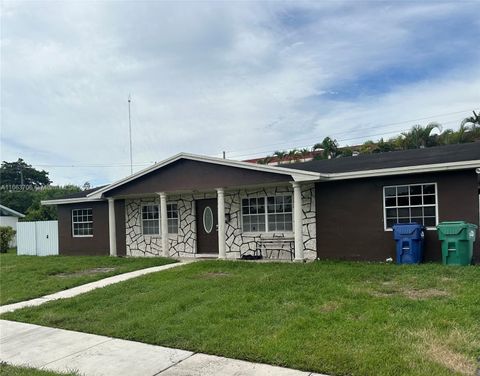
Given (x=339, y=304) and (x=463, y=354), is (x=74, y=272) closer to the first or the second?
(x=339, y=304)

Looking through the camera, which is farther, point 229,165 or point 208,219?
point 208,219

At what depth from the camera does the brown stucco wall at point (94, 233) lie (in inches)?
707

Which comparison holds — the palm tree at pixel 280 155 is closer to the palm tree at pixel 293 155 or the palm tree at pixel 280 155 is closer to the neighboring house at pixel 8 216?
the palm tree at pixel 293 155

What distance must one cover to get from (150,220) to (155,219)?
25 centimetres

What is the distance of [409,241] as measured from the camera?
1098 centimetres

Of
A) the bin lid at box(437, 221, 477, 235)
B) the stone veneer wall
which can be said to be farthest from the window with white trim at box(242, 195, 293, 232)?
the bin lid at box(437, 221, 477, 235)

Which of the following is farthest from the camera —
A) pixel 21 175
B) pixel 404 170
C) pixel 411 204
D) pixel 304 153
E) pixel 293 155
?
pixel 21 175

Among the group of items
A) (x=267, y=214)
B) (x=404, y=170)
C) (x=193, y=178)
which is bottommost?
(x=267, y=214)

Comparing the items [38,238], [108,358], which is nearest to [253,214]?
[108,358]

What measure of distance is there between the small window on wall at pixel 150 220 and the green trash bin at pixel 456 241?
10.2m

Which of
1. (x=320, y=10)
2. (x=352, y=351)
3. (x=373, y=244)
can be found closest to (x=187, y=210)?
(x=373, y=244)

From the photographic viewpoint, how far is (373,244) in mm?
12172

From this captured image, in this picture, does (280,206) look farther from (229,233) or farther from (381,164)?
(381,164)

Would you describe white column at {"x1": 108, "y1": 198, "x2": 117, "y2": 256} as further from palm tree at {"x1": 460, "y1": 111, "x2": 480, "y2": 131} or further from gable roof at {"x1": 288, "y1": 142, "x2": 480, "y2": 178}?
palm tree at {"x1": 460, "y1": 111, "x2": 480, "y2": 131}
